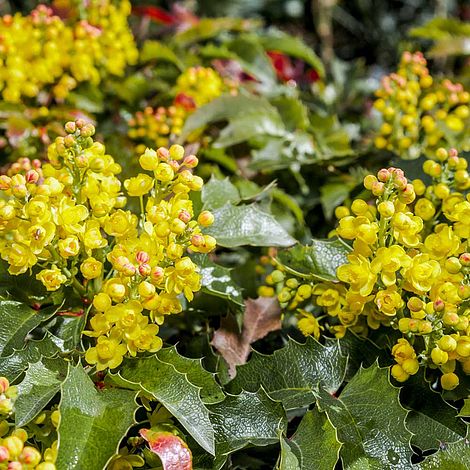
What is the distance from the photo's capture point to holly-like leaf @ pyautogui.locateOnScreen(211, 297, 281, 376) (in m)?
1.03

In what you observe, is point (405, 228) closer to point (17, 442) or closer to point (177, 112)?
point (17, 442)

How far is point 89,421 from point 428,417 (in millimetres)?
417

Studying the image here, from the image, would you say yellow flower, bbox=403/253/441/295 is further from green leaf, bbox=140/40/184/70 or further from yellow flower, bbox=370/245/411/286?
green leaf, bbox=140/40/184/70

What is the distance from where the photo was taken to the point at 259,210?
3.47 feet

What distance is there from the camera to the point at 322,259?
0.99 m

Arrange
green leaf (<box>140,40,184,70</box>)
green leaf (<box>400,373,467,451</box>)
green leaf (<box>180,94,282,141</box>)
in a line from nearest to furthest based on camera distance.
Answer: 1. green leaf (<box>400,373,467,451</box>)
2. green leaf (<box>180,94,282,141</box>)
3. green leaf (<box>140,40,184,70</box>)

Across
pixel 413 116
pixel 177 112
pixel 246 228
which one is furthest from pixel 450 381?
pixel 177 112

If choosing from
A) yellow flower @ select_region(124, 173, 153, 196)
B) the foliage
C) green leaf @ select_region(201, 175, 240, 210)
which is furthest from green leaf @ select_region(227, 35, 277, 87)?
yellow flower @ select_region(124, 173, 153, 196)

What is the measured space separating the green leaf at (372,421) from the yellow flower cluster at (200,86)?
0.80 m

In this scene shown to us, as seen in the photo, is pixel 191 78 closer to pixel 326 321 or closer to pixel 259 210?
pixel 259 210

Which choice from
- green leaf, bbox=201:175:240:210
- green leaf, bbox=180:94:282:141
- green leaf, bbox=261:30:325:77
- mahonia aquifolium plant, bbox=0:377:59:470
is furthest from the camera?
green leaf, bbox=261:30:325:77

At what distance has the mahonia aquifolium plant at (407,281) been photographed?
0.82 m

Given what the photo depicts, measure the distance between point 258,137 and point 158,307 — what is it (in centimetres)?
71

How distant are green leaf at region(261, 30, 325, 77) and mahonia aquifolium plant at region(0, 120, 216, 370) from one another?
3.30ft
